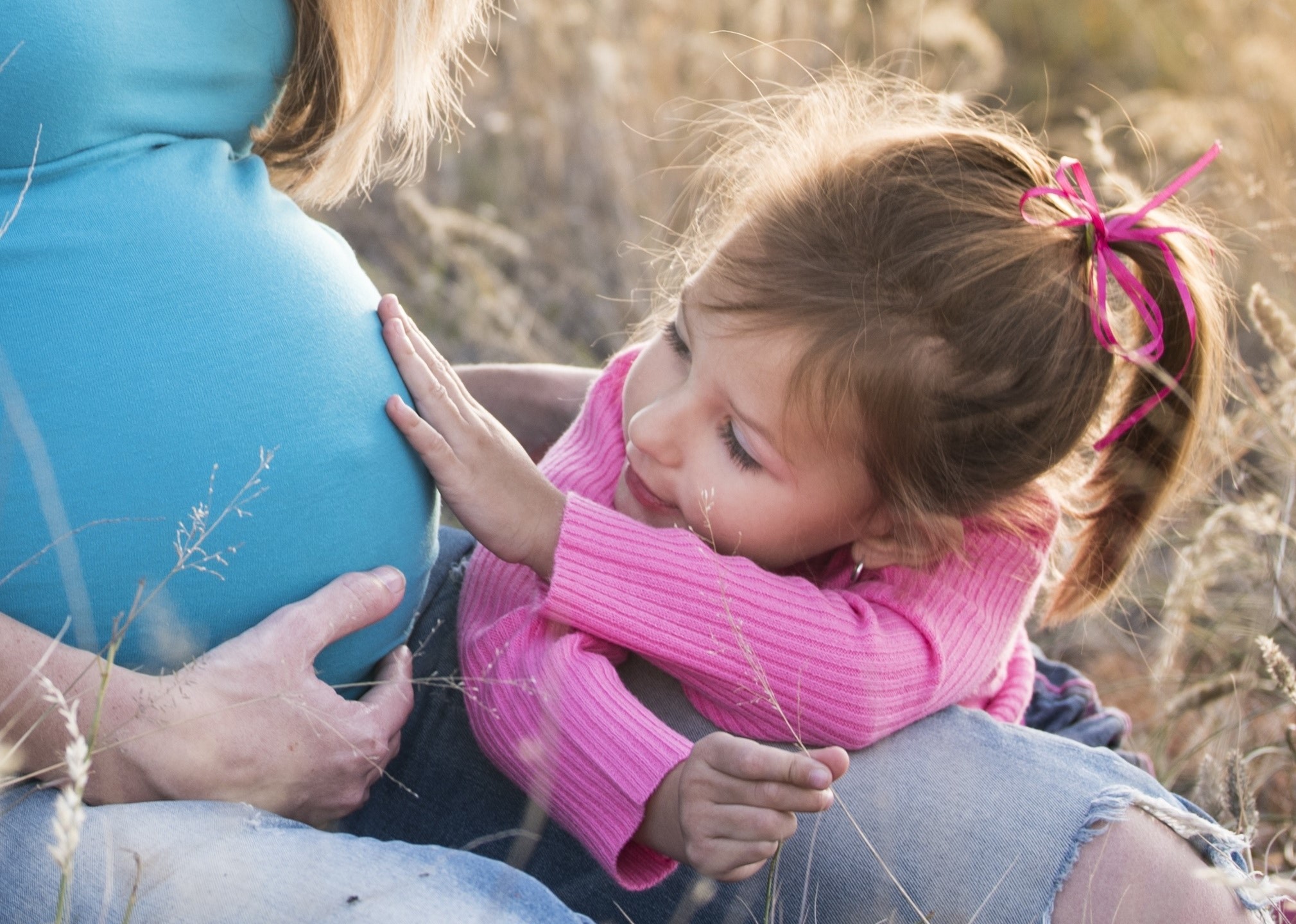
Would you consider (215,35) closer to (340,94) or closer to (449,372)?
(340,94)

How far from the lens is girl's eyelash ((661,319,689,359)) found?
1815mm

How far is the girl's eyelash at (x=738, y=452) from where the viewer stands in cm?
170

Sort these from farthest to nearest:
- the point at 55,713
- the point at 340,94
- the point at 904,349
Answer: the point at 340,94 → the point at 904,349 → the point at 55,713

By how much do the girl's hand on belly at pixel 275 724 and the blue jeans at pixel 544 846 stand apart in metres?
0.06

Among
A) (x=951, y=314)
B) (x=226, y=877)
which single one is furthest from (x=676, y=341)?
(x=226, y=877)

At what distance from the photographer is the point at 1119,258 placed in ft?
5.93

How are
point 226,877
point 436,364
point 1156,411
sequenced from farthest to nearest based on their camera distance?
point 1156,411, point 436,364, point 226,877

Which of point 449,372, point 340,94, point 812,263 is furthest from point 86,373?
point 812,263

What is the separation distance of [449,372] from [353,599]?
16.0 inches

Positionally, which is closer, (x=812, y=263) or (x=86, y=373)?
(x=86, y=373)

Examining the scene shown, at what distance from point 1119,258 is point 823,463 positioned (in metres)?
0.55

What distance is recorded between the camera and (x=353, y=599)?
5.08ft

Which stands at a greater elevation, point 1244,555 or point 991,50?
point 991,50

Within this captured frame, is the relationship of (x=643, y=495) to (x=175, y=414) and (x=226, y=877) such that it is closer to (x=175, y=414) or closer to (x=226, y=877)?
(x=175, y=414)
